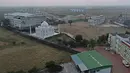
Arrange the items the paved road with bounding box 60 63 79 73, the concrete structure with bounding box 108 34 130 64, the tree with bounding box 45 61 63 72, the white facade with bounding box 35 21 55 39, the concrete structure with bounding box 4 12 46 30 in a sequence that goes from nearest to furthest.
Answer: the tree with bounding box 45 61 63 72 → the paved road with bounding box 60 63 79 73 → the concrete structure with bounding box 108 34 130 64 → the white facade with bounding box 35 21 55 39 → the concrete structure with bounding box 4 12 46 30

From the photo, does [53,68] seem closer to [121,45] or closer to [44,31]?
[121,45]

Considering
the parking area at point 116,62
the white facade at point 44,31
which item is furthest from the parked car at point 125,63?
the white facade at point 44,31

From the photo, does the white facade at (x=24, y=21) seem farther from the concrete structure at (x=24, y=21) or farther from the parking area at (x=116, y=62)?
the parking area at (x=116, y=62)

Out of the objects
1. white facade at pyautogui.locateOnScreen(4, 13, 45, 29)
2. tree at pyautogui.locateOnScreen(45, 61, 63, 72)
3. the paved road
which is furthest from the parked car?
white facade at pyautogui.locateOnScreen(4, 13, 45, 29)

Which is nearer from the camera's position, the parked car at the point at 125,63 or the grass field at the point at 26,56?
the parked car at the point at 125,63

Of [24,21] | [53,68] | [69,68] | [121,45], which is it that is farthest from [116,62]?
[24,21]

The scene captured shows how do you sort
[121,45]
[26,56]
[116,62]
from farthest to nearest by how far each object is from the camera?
[26,56] < [121,45] < [116,62]

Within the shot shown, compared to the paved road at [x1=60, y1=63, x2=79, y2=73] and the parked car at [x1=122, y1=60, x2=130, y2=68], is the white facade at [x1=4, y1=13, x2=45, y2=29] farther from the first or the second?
the parked car at [x1=122, y1=60, x2=130, y2=68]
